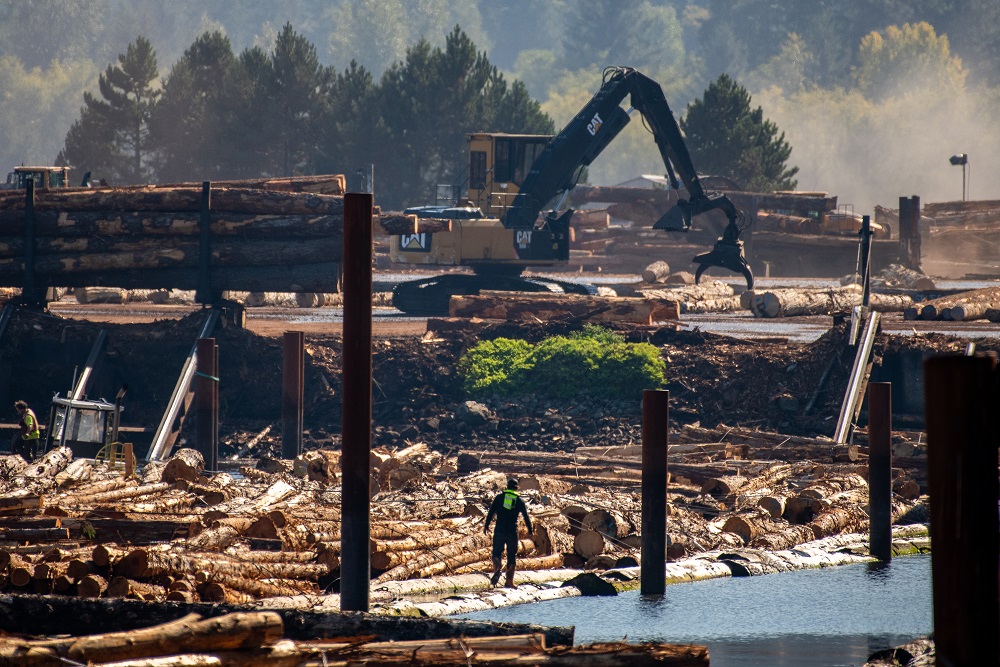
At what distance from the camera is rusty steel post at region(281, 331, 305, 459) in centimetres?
2752

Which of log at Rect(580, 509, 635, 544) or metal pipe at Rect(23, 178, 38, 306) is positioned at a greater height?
metal pipe at Rect(23, 178, 38, 306)

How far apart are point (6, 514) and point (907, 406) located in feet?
61.4

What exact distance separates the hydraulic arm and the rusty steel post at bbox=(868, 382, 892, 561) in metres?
16.9

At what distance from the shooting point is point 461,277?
41.7 m

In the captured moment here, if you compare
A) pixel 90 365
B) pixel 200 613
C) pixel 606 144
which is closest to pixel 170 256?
pixel 90 365

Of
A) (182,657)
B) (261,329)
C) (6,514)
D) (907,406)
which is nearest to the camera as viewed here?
(182,657)

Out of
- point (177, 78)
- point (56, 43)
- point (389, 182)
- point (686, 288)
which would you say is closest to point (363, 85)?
point (389, 182)

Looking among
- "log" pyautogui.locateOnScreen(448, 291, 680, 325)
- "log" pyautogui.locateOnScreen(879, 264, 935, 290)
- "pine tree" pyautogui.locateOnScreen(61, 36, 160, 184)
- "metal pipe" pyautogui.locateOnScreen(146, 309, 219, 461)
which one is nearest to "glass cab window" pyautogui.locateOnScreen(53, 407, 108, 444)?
"metal pipe" pyautogui.locateOnScreen(146, 309, 219, 461)

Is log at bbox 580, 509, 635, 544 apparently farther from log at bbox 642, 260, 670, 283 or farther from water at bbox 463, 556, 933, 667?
log at bbox 642, 260, 670, 283

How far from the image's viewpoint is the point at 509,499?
17.9 meters

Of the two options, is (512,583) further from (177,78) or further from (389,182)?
(177,78)

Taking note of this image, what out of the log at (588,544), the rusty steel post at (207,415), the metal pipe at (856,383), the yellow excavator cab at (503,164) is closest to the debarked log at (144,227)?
the rusty steel post at (207,415)

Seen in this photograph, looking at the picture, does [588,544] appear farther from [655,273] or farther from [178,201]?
[655,273]

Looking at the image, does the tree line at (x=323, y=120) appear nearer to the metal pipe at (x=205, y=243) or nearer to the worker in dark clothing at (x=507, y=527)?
the metal pipe at (x=205, y=243)
